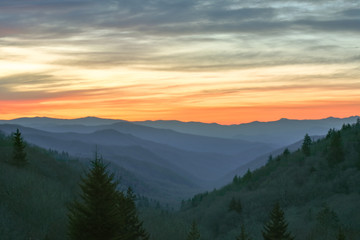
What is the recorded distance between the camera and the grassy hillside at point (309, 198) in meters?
61.4

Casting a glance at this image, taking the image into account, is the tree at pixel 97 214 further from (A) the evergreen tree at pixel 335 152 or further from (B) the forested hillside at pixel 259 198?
(A) the evergreen tree at pixel 335 152

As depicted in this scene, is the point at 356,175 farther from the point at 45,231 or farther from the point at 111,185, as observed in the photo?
the point at 111,185

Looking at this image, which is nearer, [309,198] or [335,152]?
[309,198]

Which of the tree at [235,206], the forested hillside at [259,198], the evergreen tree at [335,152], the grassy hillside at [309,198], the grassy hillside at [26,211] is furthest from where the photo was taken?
the tree at [235,206]

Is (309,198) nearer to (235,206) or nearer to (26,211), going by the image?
(235,206)

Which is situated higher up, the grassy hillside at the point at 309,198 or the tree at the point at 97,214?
A: the tree at the point at 97,214

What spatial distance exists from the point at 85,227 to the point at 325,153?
294 ft

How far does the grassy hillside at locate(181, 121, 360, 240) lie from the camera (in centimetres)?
6139

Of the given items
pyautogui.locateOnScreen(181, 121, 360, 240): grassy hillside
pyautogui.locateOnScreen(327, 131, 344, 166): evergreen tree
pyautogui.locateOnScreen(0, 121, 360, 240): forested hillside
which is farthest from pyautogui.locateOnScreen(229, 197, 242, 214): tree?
pyautogui.locateOnScreen(327, 131, 344, 166): evergreen tree

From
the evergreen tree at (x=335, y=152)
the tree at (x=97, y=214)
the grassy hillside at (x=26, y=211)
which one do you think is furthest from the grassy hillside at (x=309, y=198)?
A: the tree at (x=97, y=214)

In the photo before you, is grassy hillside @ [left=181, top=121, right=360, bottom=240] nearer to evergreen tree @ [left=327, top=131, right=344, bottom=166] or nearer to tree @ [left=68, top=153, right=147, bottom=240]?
evergreen tree @ [left=327, top=131, right=344, bottom=166]

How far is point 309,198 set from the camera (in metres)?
80.9

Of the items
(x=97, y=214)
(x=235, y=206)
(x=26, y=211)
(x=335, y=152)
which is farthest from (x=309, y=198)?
(x=97, y=214)

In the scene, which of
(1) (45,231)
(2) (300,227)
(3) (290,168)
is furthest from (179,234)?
(1) (45,231)
